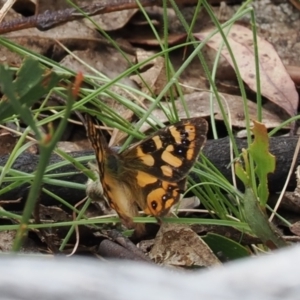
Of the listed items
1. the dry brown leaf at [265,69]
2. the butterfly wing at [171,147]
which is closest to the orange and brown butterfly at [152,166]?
the butterfly wing at [171,147]

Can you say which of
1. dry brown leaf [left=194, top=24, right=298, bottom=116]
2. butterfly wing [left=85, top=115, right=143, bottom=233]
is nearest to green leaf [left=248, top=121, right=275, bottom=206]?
butterfly wing [left=85, top=115, right=143, bottom=233]

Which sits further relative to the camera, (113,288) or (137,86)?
(137,86)

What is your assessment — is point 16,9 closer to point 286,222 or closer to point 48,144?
point 286,222

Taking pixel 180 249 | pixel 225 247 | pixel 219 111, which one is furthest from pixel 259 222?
pixel 219 111

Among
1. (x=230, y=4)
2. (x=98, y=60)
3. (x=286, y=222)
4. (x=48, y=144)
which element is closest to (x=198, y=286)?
(x=48, y=144)

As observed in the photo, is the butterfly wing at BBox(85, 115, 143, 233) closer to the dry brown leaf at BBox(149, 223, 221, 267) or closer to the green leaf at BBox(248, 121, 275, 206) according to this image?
the dry brown leaf at BBox(149, 223, 221, 267)

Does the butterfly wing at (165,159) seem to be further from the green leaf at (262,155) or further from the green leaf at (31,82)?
the green leaf at (31,82)
